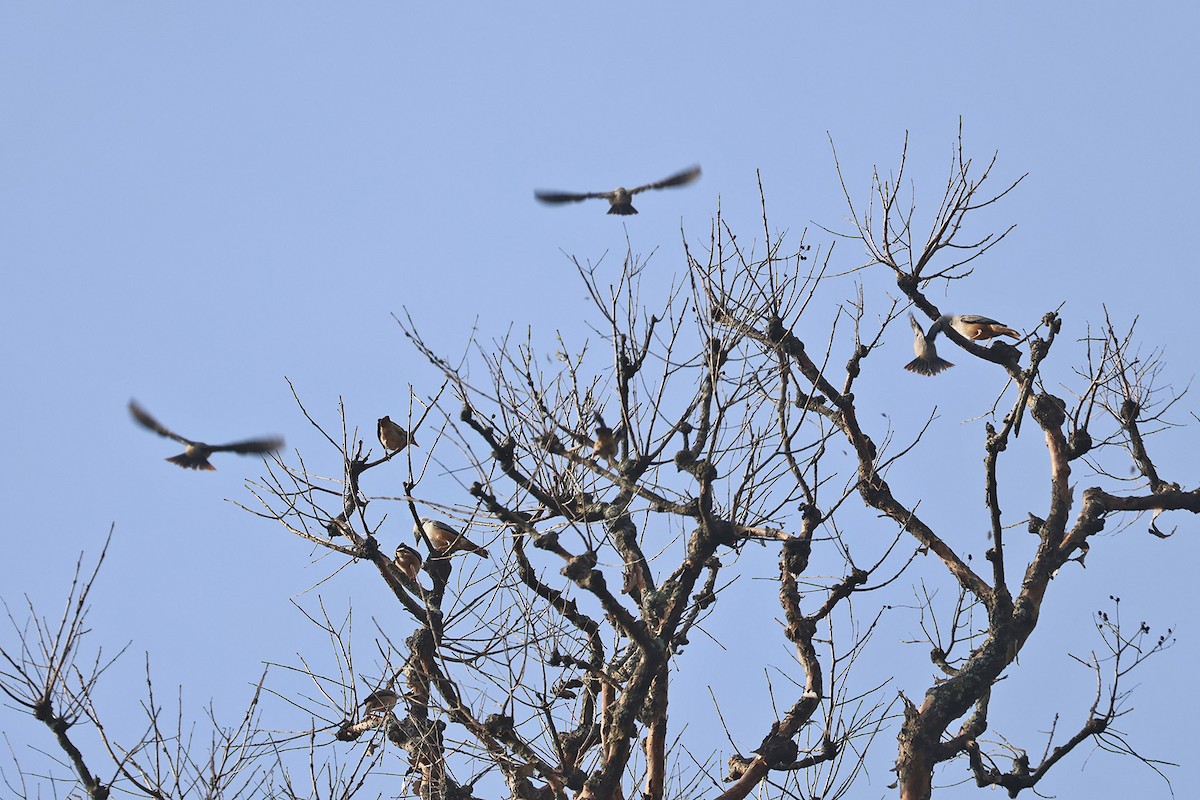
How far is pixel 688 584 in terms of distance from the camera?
6012 mm

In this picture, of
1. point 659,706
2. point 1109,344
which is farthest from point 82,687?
point 1109,344

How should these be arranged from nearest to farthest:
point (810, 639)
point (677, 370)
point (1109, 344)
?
point (677, 370) < point (810, 639) < point (1109, 344)

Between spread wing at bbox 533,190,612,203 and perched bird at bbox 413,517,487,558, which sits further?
spread wing at bbox 533,190,612,203

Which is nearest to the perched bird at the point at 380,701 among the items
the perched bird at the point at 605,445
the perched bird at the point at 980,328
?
the perched bird at the point at 605,445

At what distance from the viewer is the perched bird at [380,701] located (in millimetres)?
6344

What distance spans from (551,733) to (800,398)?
6.97ft

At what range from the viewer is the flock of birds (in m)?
6.28

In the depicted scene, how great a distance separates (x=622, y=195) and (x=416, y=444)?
184 inches

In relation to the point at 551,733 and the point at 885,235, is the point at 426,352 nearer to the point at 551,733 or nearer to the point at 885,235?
the point at 551,733

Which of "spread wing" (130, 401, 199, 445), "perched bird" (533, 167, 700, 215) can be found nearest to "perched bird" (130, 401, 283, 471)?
"spread wing" (130, 401, 199, 445)

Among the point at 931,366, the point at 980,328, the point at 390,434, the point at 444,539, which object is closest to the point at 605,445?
the point at 444,539

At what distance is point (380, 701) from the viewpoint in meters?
6.38

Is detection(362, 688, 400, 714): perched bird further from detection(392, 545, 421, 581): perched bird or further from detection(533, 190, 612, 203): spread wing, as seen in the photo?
detection(533, 190, 612, 203): spread wing

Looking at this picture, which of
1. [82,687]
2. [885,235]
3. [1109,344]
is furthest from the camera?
[1109,344]
